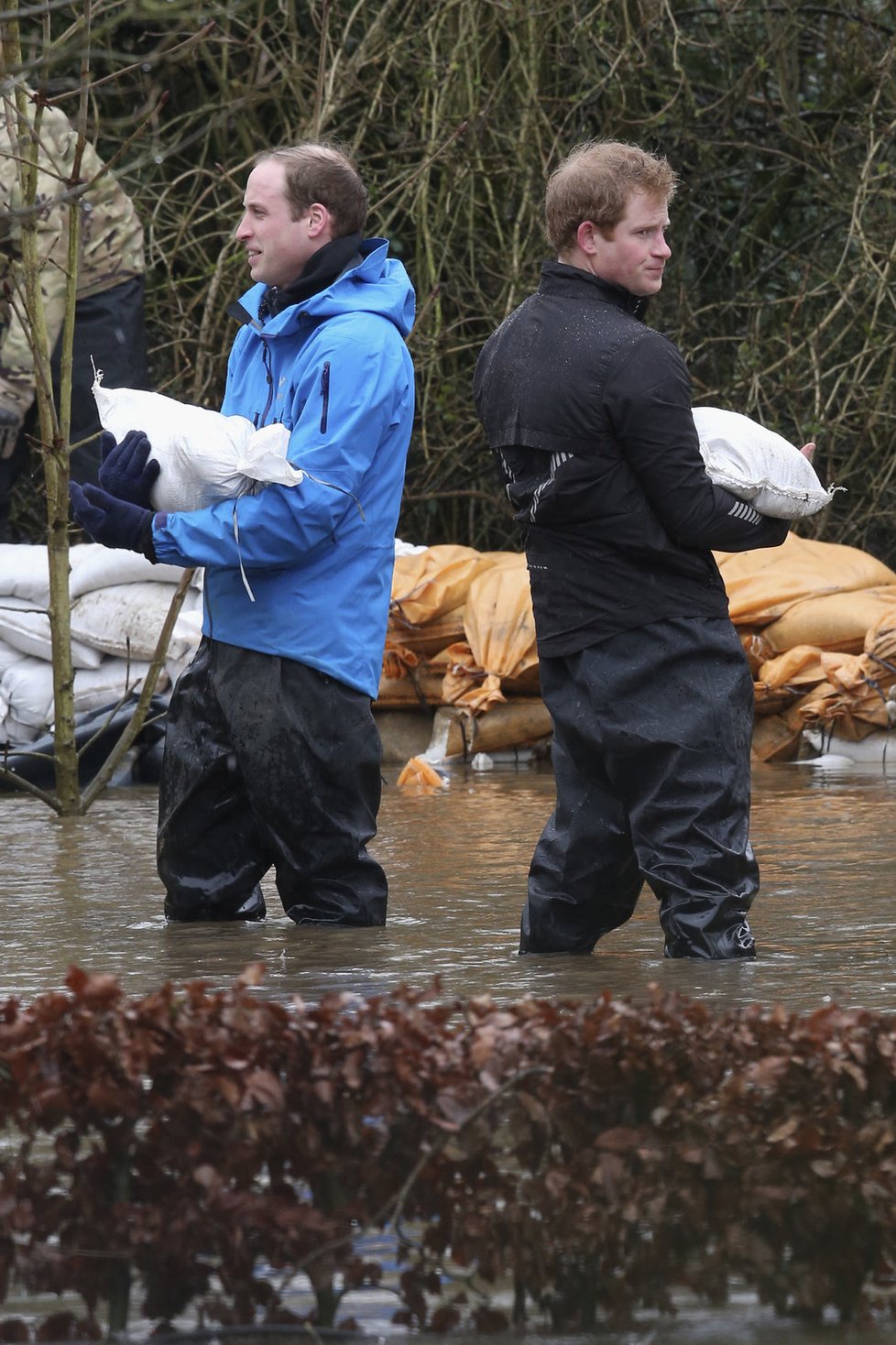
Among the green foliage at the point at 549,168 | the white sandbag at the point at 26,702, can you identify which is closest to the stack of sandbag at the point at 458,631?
the white sandbag at the point at 26,702

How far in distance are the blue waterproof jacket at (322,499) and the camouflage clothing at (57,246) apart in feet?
11.1

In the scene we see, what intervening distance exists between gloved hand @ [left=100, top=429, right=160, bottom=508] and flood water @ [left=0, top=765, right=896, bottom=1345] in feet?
3.22

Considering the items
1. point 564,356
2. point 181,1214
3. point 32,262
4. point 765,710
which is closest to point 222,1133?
point 181,1214

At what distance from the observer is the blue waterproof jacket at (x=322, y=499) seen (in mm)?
4188

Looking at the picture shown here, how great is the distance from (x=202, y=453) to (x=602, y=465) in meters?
0.89

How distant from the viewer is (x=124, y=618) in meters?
8.05

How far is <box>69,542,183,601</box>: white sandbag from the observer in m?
8.08

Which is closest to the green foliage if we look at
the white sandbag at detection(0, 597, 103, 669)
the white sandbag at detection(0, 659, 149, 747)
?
the white sandbag at detection(0, 597, 103, 669)

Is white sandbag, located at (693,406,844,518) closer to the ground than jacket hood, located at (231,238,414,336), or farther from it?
closer to the ground

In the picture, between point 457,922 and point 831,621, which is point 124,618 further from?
point 457,922

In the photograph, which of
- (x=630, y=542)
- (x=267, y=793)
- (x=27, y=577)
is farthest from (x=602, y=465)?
(x=27, y=577)

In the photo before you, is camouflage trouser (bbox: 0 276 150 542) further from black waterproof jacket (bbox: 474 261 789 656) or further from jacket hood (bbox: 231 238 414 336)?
black waterproof jacket (bbox: 474 261 789 656)

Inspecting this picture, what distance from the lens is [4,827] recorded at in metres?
6.62

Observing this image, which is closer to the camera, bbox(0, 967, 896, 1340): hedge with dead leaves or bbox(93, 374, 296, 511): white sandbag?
bbox(0, 967, 896, 1340): hedge with dead leaves
